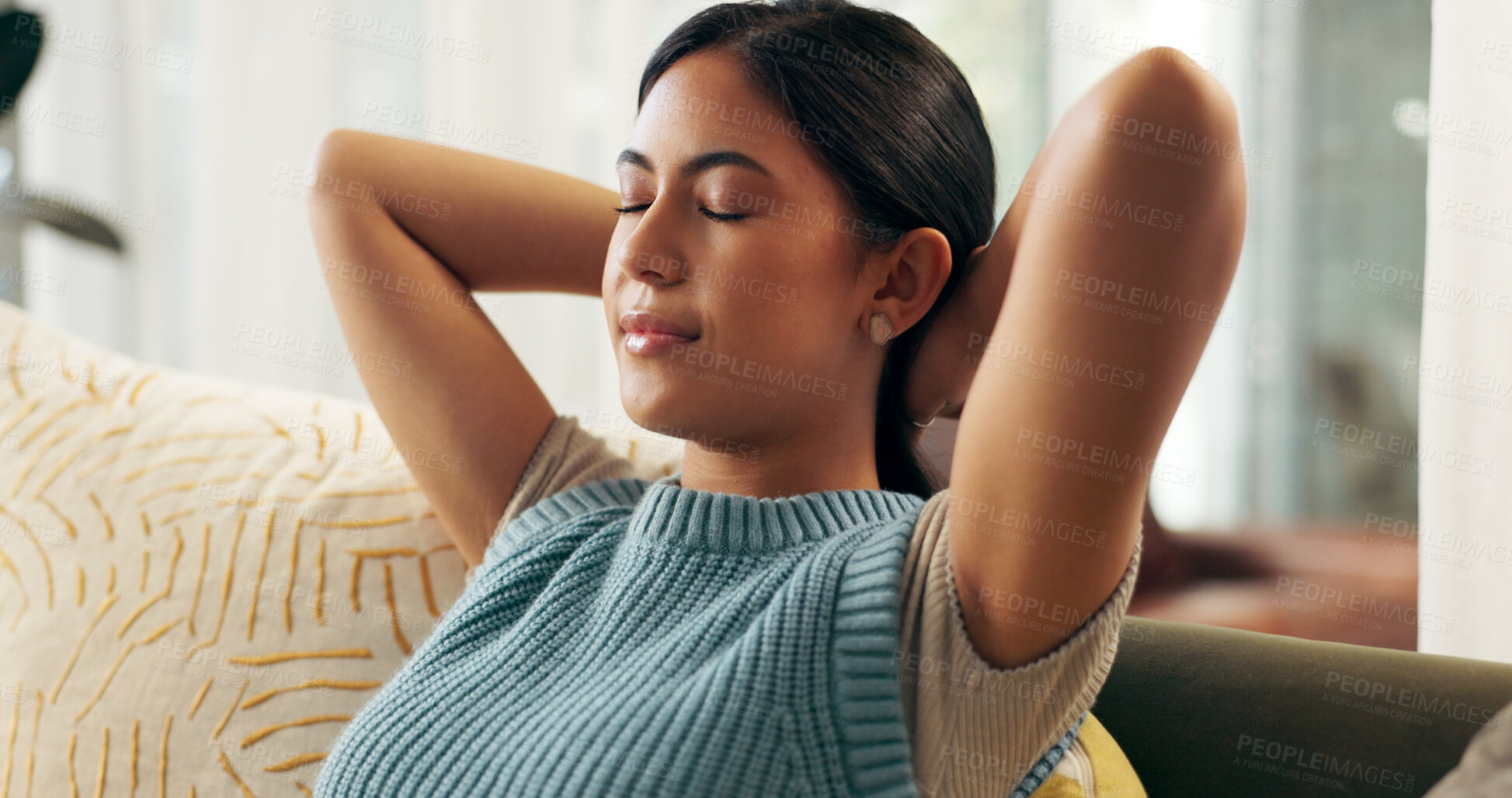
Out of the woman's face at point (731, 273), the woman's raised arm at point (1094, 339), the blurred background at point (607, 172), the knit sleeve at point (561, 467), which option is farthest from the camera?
the blurred background at point (607, 172)

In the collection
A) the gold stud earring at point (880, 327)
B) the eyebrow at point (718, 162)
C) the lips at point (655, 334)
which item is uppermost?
the eyebrow at point (718, 162)

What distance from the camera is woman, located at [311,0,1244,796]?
0.57 m

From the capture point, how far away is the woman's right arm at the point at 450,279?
93 centimetres

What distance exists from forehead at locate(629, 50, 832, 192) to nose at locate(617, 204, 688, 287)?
0.16ft

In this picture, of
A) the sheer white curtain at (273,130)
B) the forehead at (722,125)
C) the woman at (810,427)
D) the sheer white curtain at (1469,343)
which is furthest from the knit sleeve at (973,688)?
the sheer white curtain at (273,130)

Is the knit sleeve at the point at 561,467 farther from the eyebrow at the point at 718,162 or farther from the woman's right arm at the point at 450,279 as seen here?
the eyebrow at the point at 718,162

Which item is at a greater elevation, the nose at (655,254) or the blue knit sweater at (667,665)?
the nose at (655,254)

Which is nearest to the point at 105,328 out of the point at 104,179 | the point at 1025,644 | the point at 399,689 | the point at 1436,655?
the point at 104,179

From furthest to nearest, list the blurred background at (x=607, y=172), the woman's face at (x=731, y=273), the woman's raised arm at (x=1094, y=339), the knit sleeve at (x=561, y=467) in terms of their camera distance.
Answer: the blurred background at (x=607, y=172) → the knit sleeve at (x=561, y=467) → the woman's face at (x=731, y=273) → the woman's raised arm at (x=1094, y=339)

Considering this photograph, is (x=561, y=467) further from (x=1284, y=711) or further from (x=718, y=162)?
(x=1284, y=711)

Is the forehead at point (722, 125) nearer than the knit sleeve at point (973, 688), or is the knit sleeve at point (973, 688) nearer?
the knit sleeve at point (973, 688)

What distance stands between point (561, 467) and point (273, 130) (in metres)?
1.94

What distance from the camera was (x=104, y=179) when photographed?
8.02ft

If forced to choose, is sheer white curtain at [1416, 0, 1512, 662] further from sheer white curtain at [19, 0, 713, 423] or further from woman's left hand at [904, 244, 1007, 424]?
sheer white curtain at [19, 0, 713, 423]
